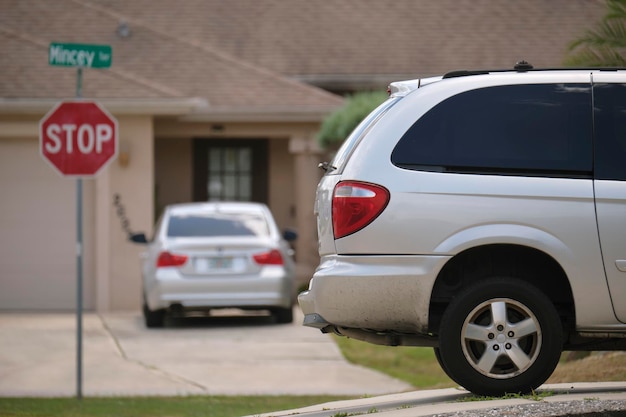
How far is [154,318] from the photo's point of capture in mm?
15188

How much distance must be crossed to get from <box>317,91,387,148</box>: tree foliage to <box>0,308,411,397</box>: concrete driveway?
3.50 m

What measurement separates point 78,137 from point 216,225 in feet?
15.3

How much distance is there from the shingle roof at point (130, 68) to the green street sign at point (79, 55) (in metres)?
6.81

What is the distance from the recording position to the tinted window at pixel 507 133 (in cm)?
678

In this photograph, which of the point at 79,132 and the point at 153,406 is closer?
the point at 153,406

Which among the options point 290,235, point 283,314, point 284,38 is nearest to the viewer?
point 283,314

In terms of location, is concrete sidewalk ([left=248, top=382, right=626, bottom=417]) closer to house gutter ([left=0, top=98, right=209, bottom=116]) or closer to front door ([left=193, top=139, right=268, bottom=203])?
house gutter ([left=0, top=98, right=209, bottom=116])

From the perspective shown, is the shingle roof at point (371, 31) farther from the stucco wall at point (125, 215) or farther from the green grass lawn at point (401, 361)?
the green grass lawn at point (401, 361)

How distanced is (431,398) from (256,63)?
51.8 feet

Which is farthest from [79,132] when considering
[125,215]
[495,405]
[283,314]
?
[125,215]

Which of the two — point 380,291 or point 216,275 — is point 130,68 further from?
point 380,291

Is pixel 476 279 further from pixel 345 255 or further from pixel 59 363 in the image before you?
pixel 59 363

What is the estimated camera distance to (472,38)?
24.0m

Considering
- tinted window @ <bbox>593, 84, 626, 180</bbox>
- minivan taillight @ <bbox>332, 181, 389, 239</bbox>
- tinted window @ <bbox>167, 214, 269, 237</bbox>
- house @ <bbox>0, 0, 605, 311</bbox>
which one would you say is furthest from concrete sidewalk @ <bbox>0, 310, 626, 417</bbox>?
house @ <bbox>0, 0, 605, 311</bbox>
